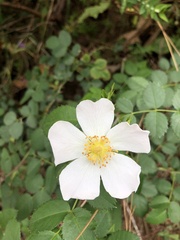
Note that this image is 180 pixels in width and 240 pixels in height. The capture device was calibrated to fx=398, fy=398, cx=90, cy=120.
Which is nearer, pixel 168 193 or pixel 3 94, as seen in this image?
pixel 168 193

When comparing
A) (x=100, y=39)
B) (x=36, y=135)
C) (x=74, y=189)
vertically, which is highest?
(x=100, y=39)

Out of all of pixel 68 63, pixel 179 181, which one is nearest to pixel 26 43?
pixel 68 63

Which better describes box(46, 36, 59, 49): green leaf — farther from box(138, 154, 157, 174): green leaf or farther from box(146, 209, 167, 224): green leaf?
box(146, 209, 167, 224): green leaf

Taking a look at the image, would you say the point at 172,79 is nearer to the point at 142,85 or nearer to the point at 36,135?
the point at 142,85

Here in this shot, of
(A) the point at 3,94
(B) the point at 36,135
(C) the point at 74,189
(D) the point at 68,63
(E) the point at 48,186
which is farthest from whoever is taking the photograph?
(A) the point at 3,94

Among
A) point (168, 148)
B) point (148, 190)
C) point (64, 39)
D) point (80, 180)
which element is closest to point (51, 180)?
point (80, 180)

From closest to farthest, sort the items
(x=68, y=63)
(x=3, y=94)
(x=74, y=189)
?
(x=74, y=189) < (x=68, y=63) < (x=3, y=94)

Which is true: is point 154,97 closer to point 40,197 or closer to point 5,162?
point 40,197
